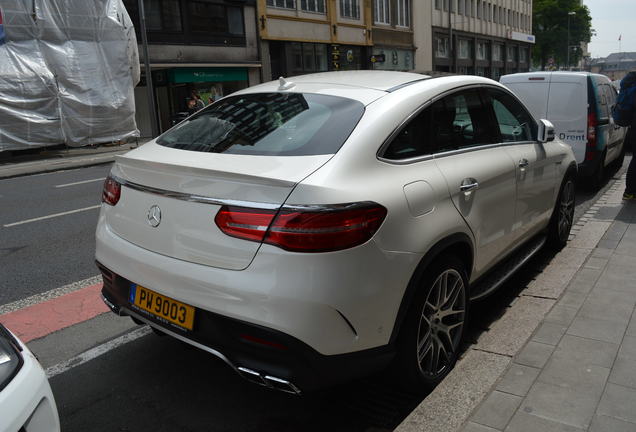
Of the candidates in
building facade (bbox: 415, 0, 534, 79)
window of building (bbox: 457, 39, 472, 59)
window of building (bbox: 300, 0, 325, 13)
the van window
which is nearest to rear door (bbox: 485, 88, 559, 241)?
the van window

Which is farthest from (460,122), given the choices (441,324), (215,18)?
(215,18)

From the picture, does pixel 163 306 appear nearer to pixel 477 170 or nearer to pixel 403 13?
pixel 477 170

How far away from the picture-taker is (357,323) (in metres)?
2.40

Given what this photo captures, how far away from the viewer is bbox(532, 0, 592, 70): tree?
75438 millimetres

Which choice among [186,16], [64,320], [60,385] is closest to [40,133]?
[186,16]

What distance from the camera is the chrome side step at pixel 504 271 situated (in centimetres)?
352

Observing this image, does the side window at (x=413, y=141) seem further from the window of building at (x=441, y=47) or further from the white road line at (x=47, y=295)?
the window of building at (x=441, y=47)

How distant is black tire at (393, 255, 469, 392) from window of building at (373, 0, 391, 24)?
3821cm

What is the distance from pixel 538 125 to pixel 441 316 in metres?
2.31

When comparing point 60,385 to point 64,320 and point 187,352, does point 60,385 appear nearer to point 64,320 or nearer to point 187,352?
point 187,352

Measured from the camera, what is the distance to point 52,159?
17.0 meters

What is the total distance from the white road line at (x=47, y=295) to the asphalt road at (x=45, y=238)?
0.10 meters

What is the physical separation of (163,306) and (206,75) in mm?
23837

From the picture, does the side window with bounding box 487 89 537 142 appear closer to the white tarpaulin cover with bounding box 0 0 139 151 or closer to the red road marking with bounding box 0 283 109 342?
the red road marking with bounding box 0 283 109 342
